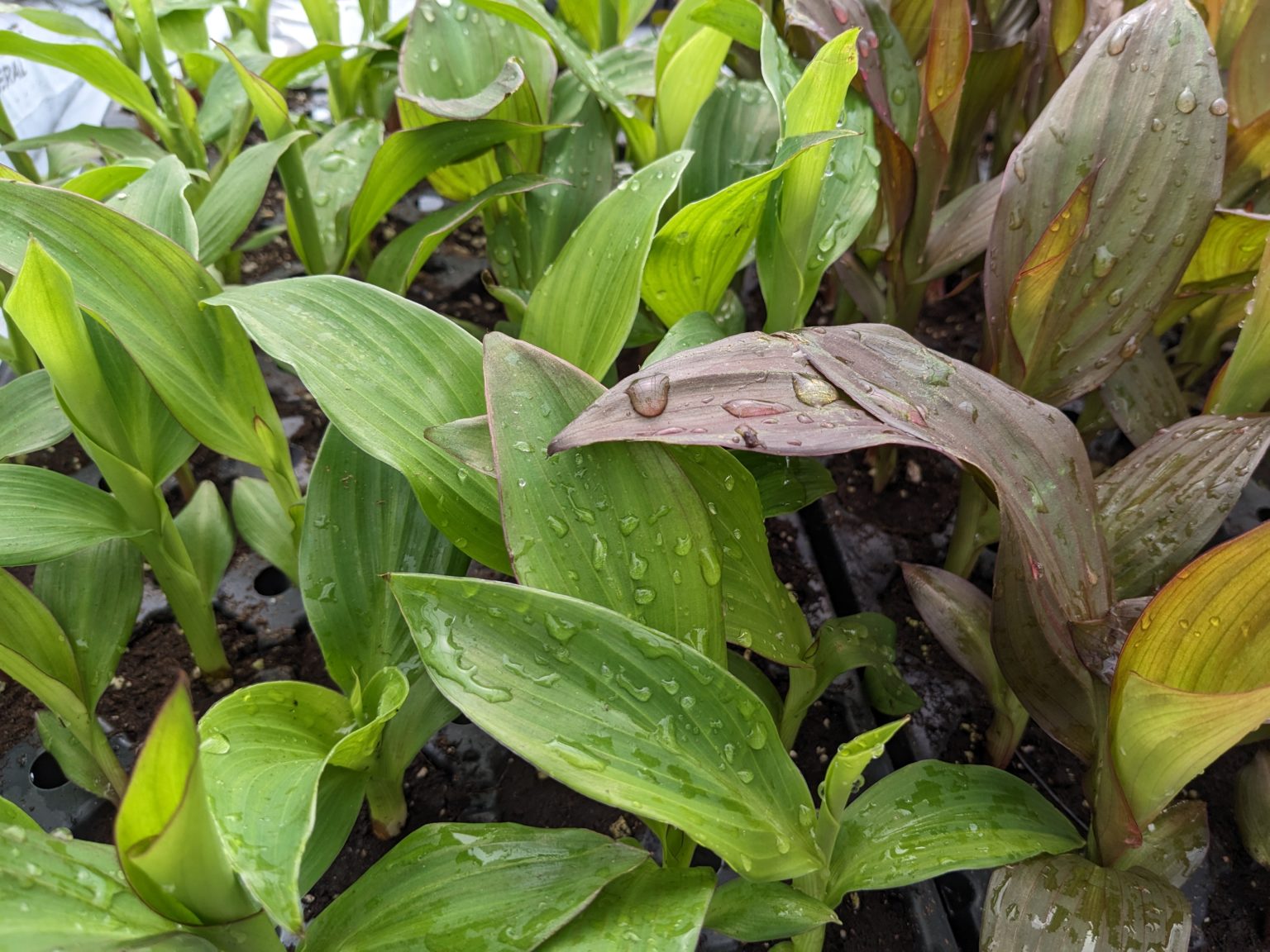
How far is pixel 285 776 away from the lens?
1.55 feet

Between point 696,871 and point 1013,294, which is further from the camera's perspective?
point 1013,294

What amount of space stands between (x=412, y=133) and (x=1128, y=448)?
84cm

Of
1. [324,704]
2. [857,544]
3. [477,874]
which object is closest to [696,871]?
[477,874]

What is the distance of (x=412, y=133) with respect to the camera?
775 mm

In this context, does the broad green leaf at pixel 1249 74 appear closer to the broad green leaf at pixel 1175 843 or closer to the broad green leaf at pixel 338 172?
the broad green leaf at pixel 1175 843

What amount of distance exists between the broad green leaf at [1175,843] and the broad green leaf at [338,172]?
2.80 feet

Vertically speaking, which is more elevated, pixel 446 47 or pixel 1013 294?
pixel 446 47

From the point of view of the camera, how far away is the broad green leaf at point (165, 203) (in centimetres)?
68

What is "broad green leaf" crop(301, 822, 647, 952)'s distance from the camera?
0.47 m

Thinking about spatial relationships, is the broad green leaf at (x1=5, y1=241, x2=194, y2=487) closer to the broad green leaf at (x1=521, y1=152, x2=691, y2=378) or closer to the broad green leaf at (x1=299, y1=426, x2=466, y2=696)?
the broad green leaf at (x1=299, y1=426, x2=466, y2=696)

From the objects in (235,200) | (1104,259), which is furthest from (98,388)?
(1104,259)

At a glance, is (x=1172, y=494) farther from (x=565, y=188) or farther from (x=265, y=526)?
(x=265, y=526)

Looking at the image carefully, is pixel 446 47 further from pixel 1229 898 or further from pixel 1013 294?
pixel 1229 898

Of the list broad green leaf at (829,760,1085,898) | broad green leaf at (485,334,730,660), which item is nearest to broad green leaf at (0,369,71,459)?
broad green leaf at (485,334,730,660)
